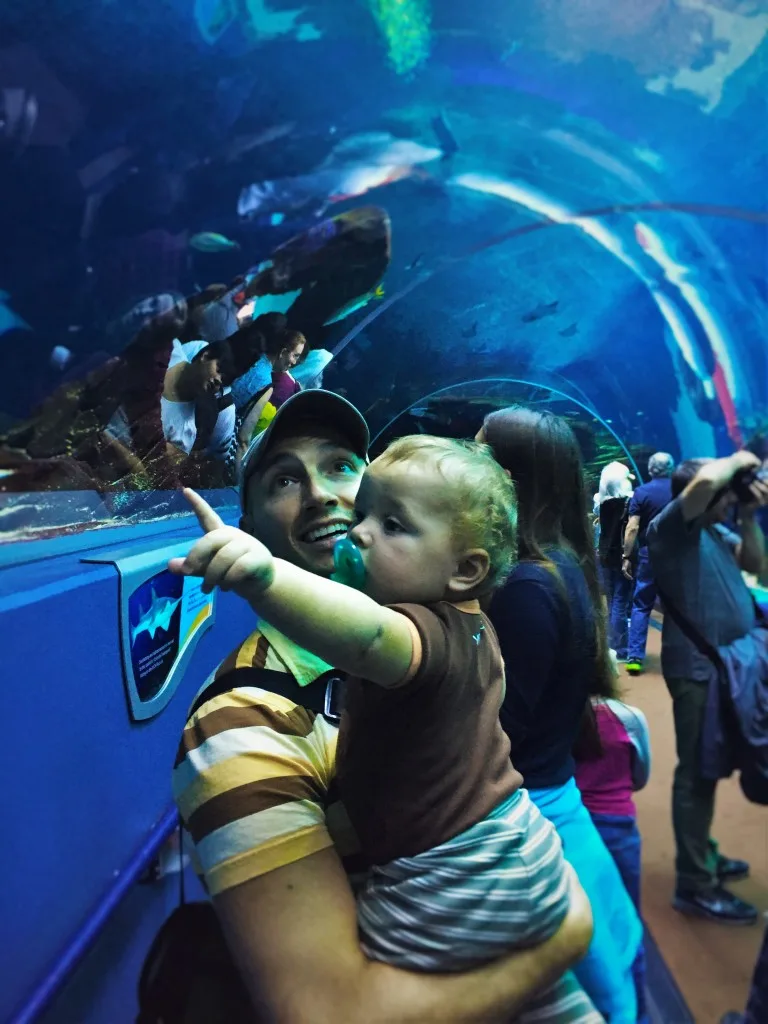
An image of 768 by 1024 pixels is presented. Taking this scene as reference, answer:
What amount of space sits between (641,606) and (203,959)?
653 millimetres

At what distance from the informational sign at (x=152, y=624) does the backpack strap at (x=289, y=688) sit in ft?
0.62

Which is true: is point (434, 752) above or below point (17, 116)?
below

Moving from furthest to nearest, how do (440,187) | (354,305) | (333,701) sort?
1. (354,305)
2. (440,187)
3. (333,701)

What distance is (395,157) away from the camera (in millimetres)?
845

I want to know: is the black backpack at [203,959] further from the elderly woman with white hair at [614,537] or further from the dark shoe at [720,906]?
the dark shoe at [720,906]

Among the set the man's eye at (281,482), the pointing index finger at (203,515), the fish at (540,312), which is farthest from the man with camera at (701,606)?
the pointing index finger at (203,515)

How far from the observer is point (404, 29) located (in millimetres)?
755

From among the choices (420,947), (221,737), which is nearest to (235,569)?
(221,737)

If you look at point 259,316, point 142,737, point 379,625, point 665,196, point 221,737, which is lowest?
point 142,737

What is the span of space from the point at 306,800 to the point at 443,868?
0.40 ft

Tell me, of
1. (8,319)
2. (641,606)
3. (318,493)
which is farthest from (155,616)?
(641,606)

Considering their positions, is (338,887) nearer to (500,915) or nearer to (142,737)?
(500,915)

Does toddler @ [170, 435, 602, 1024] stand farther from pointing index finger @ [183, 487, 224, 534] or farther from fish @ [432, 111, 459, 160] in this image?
fish @ [432, 111, 459, 160]

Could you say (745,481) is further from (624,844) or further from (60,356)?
(60,356)
